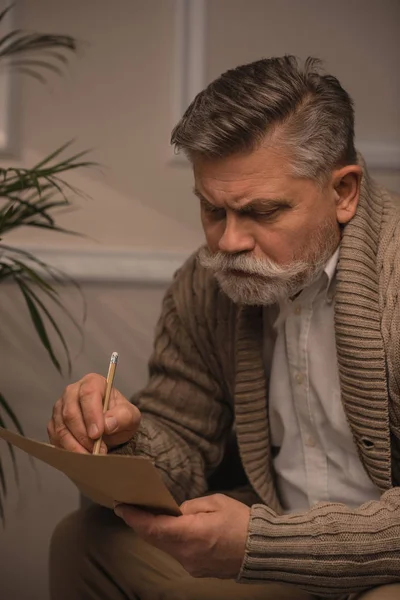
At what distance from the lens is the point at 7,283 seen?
83.2 inches

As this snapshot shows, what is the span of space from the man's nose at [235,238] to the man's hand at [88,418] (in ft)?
1.03

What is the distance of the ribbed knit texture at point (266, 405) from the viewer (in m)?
1.28

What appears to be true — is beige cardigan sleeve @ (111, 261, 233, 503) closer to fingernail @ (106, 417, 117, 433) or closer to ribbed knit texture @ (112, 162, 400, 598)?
ribbed knit texture @ (112, 162, 400, 598)

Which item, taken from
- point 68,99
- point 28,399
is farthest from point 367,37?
point 28,399

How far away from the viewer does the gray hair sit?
1413 mm

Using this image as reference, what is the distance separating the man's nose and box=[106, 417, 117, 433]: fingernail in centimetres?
34

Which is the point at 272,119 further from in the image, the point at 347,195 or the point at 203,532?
the point at 203,532

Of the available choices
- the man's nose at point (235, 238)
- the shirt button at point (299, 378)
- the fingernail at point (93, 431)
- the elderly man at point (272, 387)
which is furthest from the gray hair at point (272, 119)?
the fingernail at point (93, 431)

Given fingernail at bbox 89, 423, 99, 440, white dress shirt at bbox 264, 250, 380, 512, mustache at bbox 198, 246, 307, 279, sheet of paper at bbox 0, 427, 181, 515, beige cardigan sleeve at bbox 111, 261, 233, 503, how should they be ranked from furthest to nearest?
beige cardigan sleeve at bbox 111, 261, 233, 503, white dress shirt at bbox 264, 250, 380, 512, mustache at bbox 198, 246, 307, 279, fingernail at bbox 89, 423, 99, 440, sheet of paper at bbox 0, 427, 181, 515

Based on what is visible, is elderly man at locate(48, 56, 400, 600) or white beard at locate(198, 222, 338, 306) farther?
white beard at locate(198, 222, 338, 306)

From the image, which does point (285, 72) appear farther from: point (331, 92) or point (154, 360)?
point (154, 360)

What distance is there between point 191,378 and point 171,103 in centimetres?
77

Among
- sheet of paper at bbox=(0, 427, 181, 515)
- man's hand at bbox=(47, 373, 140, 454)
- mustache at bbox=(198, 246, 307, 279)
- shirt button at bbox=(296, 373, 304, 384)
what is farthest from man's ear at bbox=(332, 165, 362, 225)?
sheet of paper at bbox=(0, 427, 181, 515)

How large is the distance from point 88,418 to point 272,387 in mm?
442
